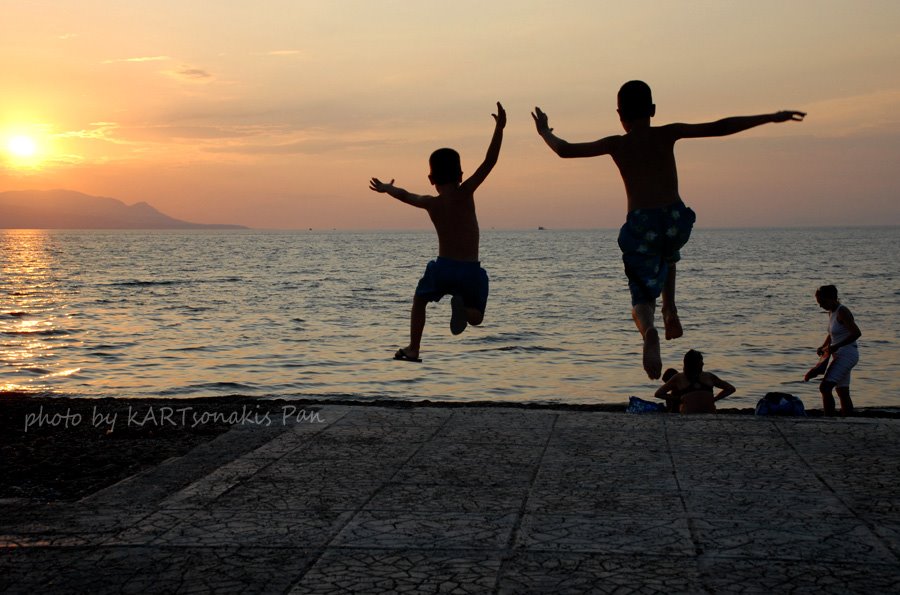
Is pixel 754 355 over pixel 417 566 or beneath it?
beneath

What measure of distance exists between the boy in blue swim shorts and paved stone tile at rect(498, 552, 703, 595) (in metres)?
3.36

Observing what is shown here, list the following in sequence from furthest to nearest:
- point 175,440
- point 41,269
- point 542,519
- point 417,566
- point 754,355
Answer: point 41,269
point 754,355
point 175,440
point 542,519
point 417,566

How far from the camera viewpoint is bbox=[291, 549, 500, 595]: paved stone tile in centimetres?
470

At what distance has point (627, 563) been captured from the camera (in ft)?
16.4

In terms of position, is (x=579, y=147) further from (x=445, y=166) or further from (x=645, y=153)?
(x=445, y=166)

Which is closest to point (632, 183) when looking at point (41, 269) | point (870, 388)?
point (870, 388)

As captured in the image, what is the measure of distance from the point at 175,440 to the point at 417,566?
582 centimetres

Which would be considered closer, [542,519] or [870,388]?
[542,519]

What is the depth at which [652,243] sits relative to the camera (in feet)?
23.9

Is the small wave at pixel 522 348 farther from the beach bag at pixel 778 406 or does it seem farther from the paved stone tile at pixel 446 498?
the paved stone tile at pixel 446 498

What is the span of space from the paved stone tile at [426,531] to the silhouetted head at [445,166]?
10.9 ft

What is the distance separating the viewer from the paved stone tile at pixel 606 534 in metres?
5.26

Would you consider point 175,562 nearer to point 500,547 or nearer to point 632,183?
point 500,547

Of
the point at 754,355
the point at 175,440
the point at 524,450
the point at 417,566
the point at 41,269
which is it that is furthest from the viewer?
the point at 41,269
